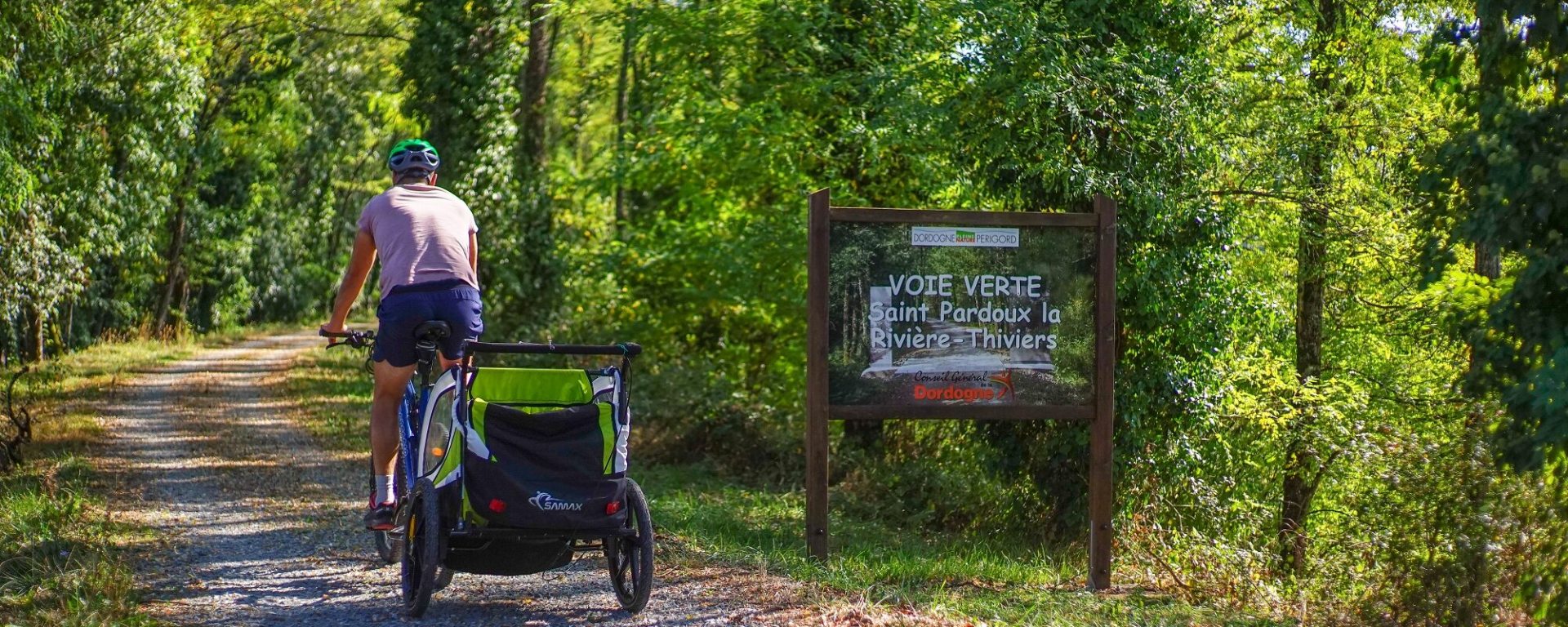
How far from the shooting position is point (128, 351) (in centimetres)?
2498

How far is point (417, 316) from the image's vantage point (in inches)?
233

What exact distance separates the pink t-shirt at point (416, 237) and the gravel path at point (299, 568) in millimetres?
1479

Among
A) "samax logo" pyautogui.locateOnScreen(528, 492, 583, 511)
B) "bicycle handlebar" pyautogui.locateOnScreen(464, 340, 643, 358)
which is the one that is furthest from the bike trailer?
"bicycle handlebar" pyautogui.locateOnScreen(464, 340, 643, 358)

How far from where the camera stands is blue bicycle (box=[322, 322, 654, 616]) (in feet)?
17.5

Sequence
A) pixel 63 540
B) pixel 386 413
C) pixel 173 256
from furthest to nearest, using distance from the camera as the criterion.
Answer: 1. pixel 173 256
2. pixel 63 540
3. pixel 386 413

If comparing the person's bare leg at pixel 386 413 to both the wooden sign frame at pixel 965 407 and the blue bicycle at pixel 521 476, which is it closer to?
the blue bicycle at pixel 521 476

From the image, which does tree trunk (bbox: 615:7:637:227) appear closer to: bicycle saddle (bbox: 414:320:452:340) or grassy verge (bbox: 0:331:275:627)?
grassy verge (bbox: 0:331:275:627)

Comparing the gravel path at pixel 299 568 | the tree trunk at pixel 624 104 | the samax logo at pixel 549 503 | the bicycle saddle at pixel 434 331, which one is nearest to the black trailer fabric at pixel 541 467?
the samax logo at pixel 549 503

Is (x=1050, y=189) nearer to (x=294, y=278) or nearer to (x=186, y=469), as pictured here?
(x=186, y=469)

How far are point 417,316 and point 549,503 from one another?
1.16m

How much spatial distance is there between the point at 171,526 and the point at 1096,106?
693cm

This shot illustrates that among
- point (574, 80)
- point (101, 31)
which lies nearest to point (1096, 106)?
point (101, 31)

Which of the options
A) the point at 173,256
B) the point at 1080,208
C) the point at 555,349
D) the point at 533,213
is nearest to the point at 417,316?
the point at 555,349

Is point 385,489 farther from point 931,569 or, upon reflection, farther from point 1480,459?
point 1480,459
